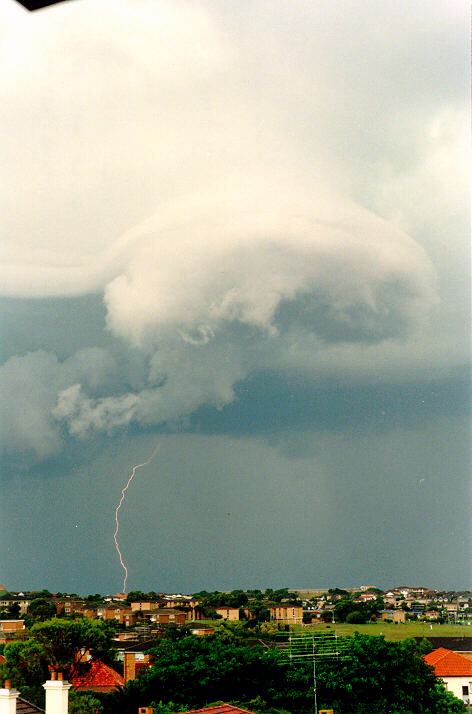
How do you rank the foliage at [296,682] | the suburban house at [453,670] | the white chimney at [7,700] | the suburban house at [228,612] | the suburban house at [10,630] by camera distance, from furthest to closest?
the suburban house at [228,612] < the suburban house at [10,630] < the suburban house at [453,670] < the foliage at [296,682] < the white chimney at [7,700]

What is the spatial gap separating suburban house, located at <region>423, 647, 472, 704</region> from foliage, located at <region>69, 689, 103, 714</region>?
424cm

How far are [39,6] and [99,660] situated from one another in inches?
462

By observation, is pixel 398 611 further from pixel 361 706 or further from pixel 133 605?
pixel 133 605

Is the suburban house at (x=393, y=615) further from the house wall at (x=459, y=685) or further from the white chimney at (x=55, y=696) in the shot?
the white chimney at (x=55, y=696)

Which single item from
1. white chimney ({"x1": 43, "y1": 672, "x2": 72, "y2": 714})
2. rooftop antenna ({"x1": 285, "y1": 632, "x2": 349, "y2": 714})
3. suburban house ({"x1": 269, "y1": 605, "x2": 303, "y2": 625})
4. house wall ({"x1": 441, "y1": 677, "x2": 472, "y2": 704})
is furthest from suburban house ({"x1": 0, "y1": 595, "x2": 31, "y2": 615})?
white chimney ({"x1": 43, "y1": 672, "x2": 72, "y2": 714})

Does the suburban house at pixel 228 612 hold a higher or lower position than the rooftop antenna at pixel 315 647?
higher

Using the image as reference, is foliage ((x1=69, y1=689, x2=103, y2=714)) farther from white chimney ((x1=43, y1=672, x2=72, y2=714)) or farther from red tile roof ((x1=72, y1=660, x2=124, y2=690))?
white chimney ((x1=43, y1=672, x2=72, y2=714))

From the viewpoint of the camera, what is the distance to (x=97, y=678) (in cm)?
1116

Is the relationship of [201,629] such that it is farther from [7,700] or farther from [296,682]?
[7,700]

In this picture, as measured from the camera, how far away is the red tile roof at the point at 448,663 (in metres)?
11.3

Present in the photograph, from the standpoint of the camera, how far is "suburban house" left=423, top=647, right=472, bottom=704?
11.1m

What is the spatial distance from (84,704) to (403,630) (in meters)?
5.42

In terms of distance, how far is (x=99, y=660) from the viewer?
38.1ft

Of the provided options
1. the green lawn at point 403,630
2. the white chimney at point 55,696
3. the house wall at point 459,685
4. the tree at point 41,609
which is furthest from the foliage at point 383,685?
the white chimney at point 55,696
